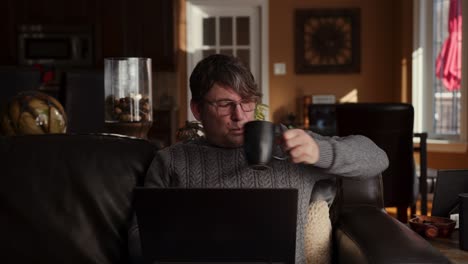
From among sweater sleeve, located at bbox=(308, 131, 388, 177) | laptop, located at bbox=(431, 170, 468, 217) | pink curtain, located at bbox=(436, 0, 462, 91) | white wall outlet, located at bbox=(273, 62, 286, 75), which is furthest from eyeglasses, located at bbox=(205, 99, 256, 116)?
white wall outlet, located at bbox=(273, 62, 286, 75)

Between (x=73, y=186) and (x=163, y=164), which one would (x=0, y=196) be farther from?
(x=163, y=164)

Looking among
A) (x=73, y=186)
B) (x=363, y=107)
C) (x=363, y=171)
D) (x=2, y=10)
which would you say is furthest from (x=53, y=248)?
(x=2, y=10)

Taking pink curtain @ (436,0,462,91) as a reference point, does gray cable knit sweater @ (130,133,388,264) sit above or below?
below

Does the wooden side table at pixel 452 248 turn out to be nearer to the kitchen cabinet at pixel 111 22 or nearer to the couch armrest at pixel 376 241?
the couch armrest at pixel 376 241

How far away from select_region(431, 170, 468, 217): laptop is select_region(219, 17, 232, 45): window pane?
586 cm

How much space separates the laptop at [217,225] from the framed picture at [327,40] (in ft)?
20.8

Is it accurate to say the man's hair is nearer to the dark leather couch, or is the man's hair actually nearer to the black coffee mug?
the dark leather couch

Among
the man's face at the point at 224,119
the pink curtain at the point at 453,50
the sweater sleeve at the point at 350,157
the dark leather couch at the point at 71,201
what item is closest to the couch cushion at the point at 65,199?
the dark leather couch at the point at 71,201

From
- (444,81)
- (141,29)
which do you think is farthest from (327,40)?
(141,29)

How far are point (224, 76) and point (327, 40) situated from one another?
6023 mm

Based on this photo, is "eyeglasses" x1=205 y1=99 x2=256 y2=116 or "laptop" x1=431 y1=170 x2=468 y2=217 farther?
"laptop" x1=431 y1=170 x2=468 y2=217

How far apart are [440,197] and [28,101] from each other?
124 cm

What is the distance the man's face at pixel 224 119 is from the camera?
1672 millimetres

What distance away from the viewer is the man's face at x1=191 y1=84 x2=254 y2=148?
5.49 ft
